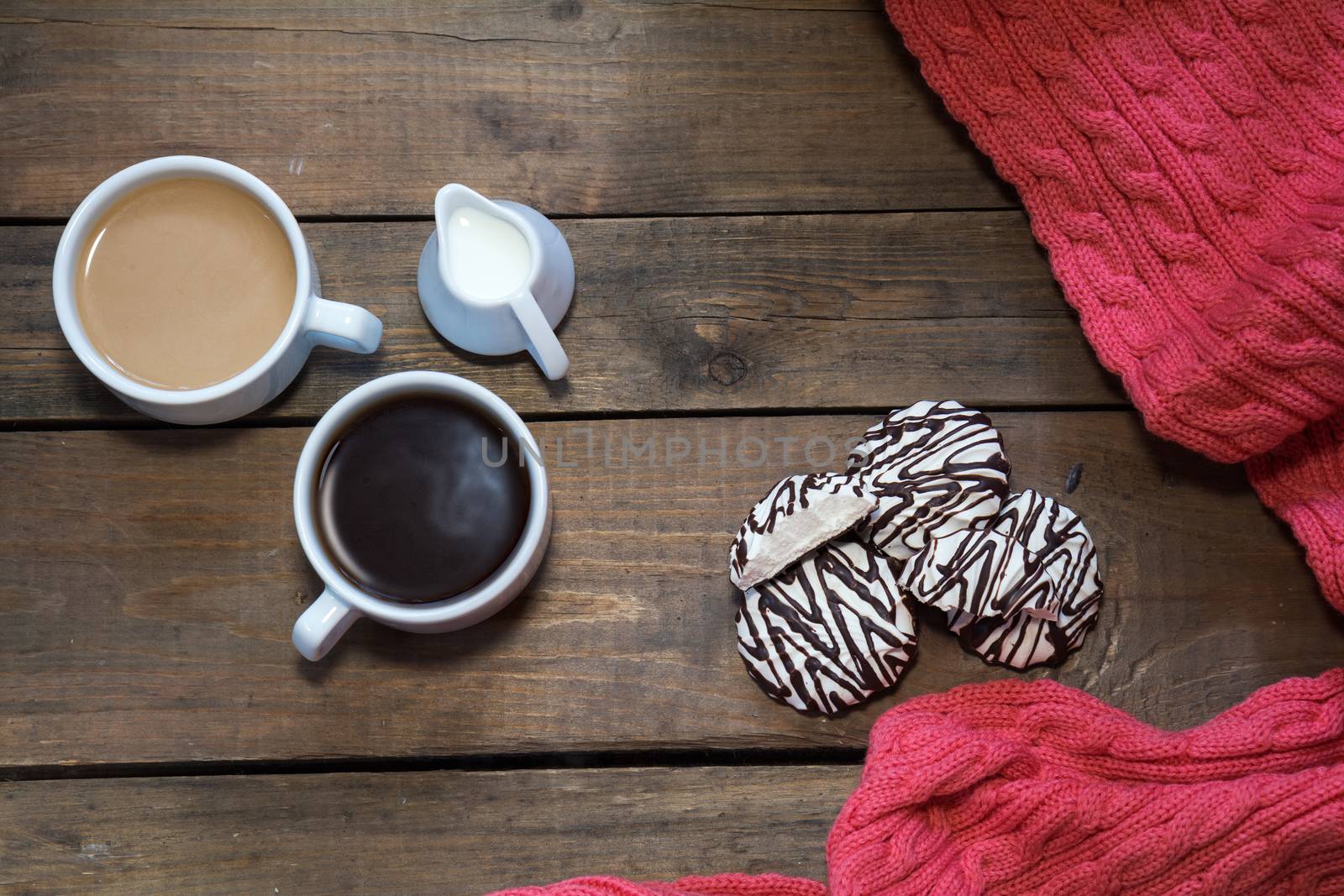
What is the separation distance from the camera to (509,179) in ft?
2.16

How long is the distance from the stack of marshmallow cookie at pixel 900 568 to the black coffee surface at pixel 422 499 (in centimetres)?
15

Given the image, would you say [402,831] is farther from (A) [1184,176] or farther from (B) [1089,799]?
(A) [1184,176]

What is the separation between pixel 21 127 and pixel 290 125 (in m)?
0.18

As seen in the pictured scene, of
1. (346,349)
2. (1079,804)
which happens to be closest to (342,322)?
(346,349)

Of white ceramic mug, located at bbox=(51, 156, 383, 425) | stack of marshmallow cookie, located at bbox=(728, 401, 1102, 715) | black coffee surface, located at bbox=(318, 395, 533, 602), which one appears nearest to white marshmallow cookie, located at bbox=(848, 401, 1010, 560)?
stack of marshmallow cookie, located at bbox=(728, 401, 1102, 715)

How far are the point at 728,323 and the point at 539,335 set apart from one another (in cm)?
14

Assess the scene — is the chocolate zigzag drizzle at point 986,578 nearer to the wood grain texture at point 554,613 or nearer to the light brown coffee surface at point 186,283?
the wood grain texture at point 554,613

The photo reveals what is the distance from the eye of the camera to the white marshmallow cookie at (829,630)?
0.60 meters

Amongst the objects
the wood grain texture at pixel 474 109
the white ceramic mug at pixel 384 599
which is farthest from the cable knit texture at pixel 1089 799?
the wood grain texture at pixel 474 109

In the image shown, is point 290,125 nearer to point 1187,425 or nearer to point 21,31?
point 21,31

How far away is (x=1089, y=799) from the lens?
0.59 meters

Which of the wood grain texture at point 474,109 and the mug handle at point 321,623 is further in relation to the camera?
the wood grain texture at point 474,109

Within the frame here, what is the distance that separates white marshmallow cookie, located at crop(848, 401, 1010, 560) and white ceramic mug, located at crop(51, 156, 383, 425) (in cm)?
32

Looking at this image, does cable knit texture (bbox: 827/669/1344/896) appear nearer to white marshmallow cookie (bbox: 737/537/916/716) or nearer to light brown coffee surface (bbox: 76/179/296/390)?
white marshmallow cookie (bbox: 737/537/916/716)
